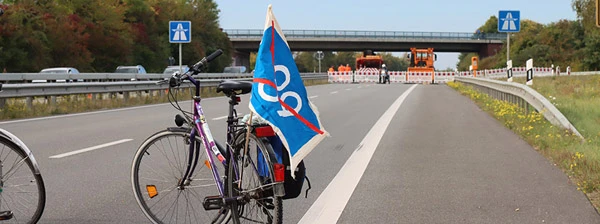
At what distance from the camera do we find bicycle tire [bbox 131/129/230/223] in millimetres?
4645

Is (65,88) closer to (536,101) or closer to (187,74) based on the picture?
(536,101)

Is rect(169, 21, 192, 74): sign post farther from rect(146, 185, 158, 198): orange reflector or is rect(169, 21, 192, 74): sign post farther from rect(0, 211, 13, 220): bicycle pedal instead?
rect(0, 211, 13, 220): bicycle pedal

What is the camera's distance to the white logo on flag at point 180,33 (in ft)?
85.9

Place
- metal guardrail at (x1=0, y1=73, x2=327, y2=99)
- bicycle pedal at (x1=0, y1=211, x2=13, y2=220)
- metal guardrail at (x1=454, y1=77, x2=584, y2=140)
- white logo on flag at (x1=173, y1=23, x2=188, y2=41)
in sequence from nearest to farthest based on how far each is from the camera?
bicycle pedal at (x1=0, y1=211, x2=13, y2=220) < metal guardrail at (x1=454, y1=77, x2=584, y2=140) < metal guardrail at (x1=0, y1=73, x2=327, y2=99) < white logo on flag at (x1=173, y1=23, x2=188, y2=41)

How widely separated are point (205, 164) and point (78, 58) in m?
47.1

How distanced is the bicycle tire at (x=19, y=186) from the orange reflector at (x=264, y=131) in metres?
1.42

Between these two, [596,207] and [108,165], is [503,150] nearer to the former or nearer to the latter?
[596,207]

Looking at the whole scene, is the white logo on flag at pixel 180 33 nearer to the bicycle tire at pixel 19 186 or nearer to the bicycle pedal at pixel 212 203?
the bicycle tire at pixel 19 186

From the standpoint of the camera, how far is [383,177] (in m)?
7.32

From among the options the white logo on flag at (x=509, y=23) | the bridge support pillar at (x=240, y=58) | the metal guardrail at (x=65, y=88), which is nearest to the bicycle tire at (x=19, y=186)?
the metal guardrail at (x=65, y=88)

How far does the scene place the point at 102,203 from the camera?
231 inches

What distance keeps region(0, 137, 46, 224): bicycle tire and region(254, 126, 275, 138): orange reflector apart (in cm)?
142

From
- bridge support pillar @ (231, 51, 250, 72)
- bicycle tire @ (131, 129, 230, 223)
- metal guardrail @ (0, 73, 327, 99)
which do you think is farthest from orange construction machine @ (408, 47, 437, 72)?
bicycle tire @ (131, 129, 230, 223)

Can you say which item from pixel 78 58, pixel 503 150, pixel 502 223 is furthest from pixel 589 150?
pixel 78 58
